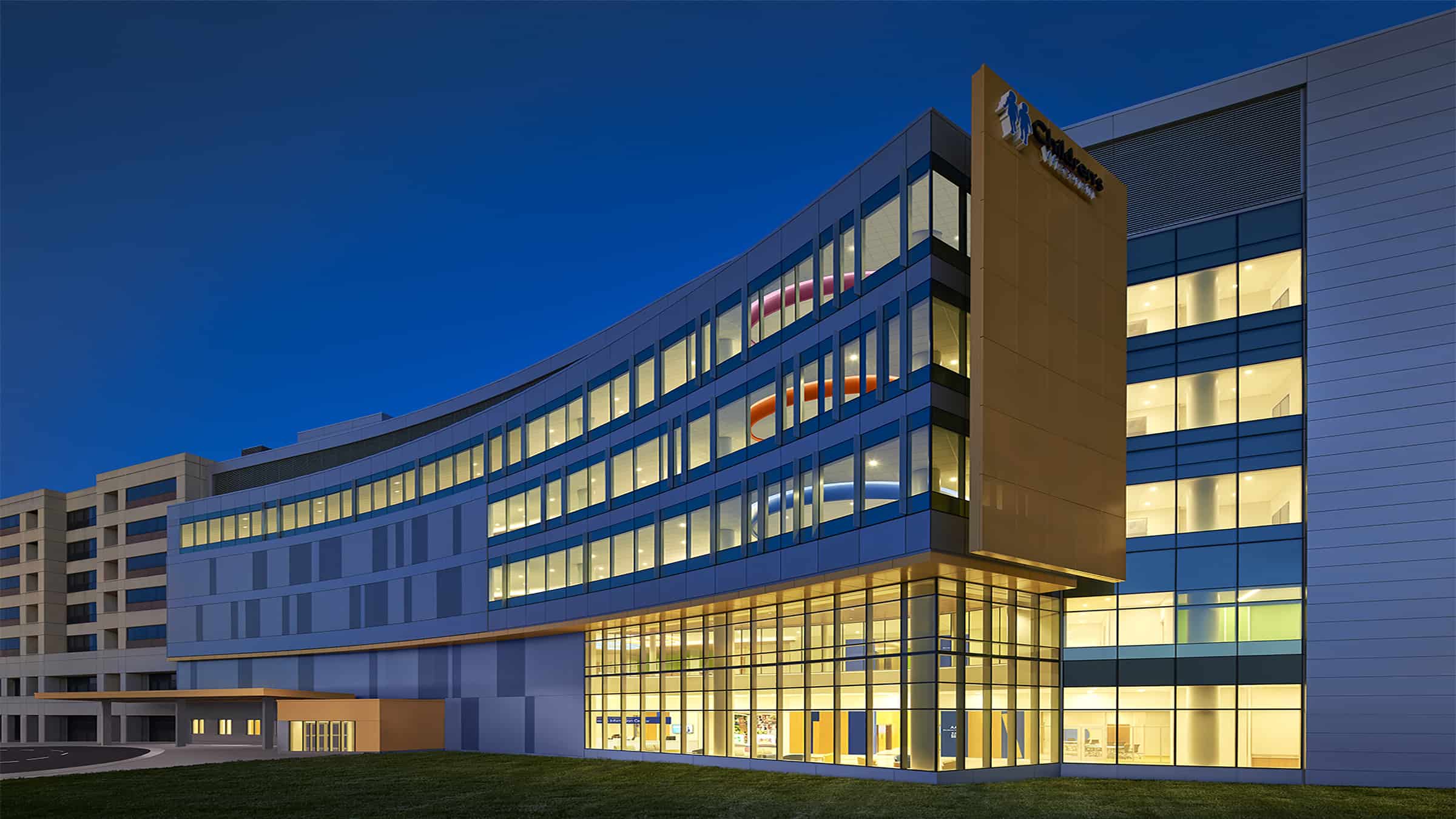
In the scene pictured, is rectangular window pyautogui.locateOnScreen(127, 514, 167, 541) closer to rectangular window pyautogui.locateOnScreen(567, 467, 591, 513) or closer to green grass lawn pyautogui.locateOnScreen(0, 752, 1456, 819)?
green grass lawn pyautogui.locateOnScreen(0, 752, 1456, 819)

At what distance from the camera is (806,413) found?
36281 millimetres

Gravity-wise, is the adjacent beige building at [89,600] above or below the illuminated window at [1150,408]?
below

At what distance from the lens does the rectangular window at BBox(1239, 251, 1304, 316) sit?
35688 millimetres

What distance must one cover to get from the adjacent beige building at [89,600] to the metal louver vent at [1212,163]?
233 ft

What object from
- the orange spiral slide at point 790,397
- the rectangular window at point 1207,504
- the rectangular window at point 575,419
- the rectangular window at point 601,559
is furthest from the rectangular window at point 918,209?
the rectangular window at point 575,419

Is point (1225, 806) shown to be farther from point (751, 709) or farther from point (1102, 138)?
point (1102, 138)

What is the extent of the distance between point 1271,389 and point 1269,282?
3.55 metres

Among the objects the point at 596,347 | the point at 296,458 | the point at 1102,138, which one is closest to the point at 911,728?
the point at 1102,138

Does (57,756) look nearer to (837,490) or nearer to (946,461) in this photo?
(837,490)

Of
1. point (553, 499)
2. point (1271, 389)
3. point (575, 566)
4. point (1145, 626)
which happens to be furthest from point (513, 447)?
point (1271, 389)

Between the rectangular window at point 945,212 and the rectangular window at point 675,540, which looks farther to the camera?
the rectangular window at point 675,540

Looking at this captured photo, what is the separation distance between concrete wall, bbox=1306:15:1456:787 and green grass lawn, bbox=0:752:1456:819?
2.44 meters

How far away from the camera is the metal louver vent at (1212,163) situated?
119 feet

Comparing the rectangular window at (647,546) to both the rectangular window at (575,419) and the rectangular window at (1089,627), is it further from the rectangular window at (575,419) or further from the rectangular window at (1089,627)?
the rectangular window at (1089,627)
